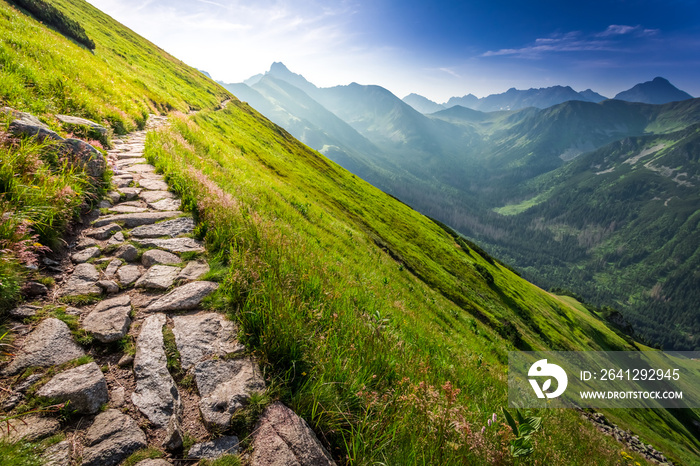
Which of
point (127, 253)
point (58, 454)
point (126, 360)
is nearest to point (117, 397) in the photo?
point (126, 360)

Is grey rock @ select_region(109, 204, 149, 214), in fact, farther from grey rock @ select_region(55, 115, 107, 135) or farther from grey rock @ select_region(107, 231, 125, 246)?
grey rock @ select_region(55, 115, 107, 135)

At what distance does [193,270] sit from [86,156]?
17.4 feet

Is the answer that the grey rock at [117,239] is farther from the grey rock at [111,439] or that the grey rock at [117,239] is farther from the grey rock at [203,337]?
the grey rock at [111,439]

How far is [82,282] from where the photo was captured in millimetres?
4707

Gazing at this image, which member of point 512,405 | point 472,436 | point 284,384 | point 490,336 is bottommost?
point 490,336

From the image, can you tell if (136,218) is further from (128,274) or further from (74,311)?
(74,311)

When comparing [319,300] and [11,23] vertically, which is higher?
[11,23]

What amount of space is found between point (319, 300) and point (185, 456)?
3.32m

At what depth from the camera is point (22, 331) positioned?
343 centimetres

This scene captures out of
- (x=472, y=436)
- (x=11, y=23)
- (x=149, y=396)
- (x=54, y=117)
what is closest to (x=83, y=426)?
(x=149, y=396)

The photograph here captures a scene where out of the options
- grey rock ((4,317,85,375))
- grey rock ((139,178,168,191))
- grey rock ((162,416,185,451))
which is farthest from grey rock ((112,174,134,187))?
grey rock ((162,416,185,451))

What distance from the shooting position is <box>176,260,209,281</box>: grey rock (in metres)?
5.39

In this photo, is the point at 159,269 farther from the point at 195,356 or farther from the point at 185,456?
the point at 185,456

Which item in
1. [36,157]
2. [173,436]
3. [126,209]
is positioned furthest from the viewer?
[126,209]
